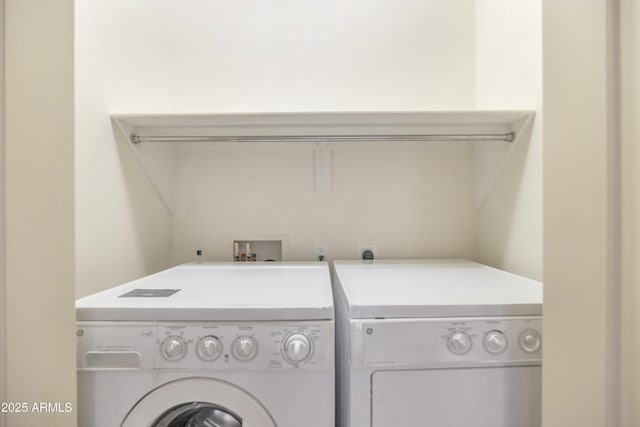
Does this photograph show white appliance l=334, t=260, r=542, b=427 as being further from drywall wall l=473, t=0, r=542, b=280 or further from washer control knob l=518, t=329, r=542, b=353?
drywall wall l=473, t=0, r=542, b=280

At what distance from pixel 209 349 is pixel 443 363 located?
2.15 feet

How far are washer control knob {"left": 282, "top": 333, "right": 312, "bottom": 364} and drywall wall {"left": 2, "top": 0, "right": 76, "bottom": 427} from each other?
0.52 metres

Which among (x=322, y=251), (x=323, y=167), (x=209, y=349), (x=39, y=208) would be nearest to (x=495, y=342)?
(x=209, y=349)

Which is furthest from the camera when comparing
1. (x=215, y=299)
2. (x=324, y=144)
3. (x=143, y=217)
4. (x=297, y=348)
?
(x=324, y=144)

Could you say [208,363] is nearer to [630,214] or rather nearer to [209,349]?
[209,349]

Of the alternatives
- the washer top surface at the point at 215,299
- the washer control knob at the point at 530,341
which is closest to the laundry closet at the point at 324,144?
the washer top surface at the point at 215,299

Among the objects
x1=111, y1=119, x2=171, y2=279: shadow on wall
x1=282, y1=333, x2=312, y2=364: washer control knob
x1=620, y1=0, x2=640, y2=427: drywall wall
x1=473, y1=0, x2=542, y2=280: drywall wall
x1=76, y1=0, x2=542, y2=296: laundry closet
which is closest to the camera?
x1=620, y1=0, x2=640, y2=427: drywall wall

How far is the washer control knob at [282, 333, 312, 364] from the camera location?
2.58 ft

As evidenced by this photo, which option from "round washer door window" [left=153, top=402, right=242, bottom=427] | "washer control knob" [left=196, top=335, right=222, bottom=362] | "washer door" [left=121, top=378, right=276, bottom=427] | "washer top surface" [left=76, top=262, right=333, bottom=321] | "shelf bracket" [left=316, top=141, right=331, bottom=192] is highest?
"shelf bracket" [left=316, top=141, right=331, bottom=192]

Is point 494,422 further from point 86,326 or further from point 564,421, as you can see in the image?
point 86,326

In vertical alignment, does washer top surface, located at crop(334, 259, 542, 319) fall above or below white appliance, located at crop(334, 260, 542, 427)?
above

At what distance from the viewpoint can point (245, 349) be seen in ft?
2.61

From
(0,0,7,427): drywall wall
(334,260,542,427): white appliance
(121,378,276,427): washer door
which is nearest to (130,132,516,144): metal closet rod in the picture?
(0,0,7,427): drywall wall

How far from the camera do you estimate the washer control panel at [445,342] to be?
2.59 feet
